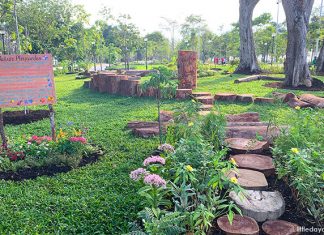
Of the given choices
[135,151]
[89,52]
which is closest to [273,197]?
[135,151]

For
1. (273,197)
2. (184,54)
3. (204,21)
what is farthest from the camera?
(204,21)

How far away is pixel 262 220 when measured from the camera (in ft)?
7.97

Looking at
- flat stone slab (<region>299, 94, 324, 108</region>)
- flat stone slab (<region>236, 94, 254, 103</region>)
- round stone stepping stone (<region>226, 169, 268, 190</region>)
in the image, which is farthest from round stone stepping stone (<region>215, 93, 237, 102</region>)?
round stone stepping stone (<region>226, 169, 268, 190</region>)

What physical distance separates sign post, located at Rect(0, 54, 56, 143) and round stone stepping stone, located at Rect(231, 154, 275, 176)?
2.77 meters

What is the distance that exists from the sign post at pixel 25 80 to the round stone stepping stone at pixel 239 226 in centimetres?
310

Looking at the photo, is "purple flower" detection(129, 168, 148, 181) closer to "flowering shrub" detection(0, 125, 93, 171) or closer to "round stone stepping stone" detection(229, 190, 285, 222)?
"round stone stepping stone" detection(229, 190, 285, 222)

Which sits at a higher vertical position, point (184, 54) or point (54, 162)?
point (184, 54)

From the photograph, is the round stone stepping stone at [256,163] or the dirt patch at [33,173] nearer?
the round stone stepping stone at [256,163]

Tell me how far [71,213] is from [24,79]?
2.28 metres

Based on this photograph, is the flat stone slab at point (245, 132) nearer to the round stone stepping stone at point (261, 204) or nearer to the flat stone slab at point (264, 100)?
the round stone stepping stone at point (261, 204)

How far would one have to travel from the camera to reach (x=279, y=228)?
89.0 inches

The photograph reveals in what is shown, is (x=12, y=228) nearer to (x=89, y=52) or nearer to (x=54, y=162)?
(x=54, y=162)

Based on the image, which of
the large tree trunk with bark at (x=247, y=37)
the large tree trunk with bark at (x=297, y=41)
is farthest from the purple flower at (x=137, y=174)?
the large tree trunk with bark at (x=247, y=37)

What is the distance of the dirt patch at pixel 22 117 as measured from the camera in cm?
628
